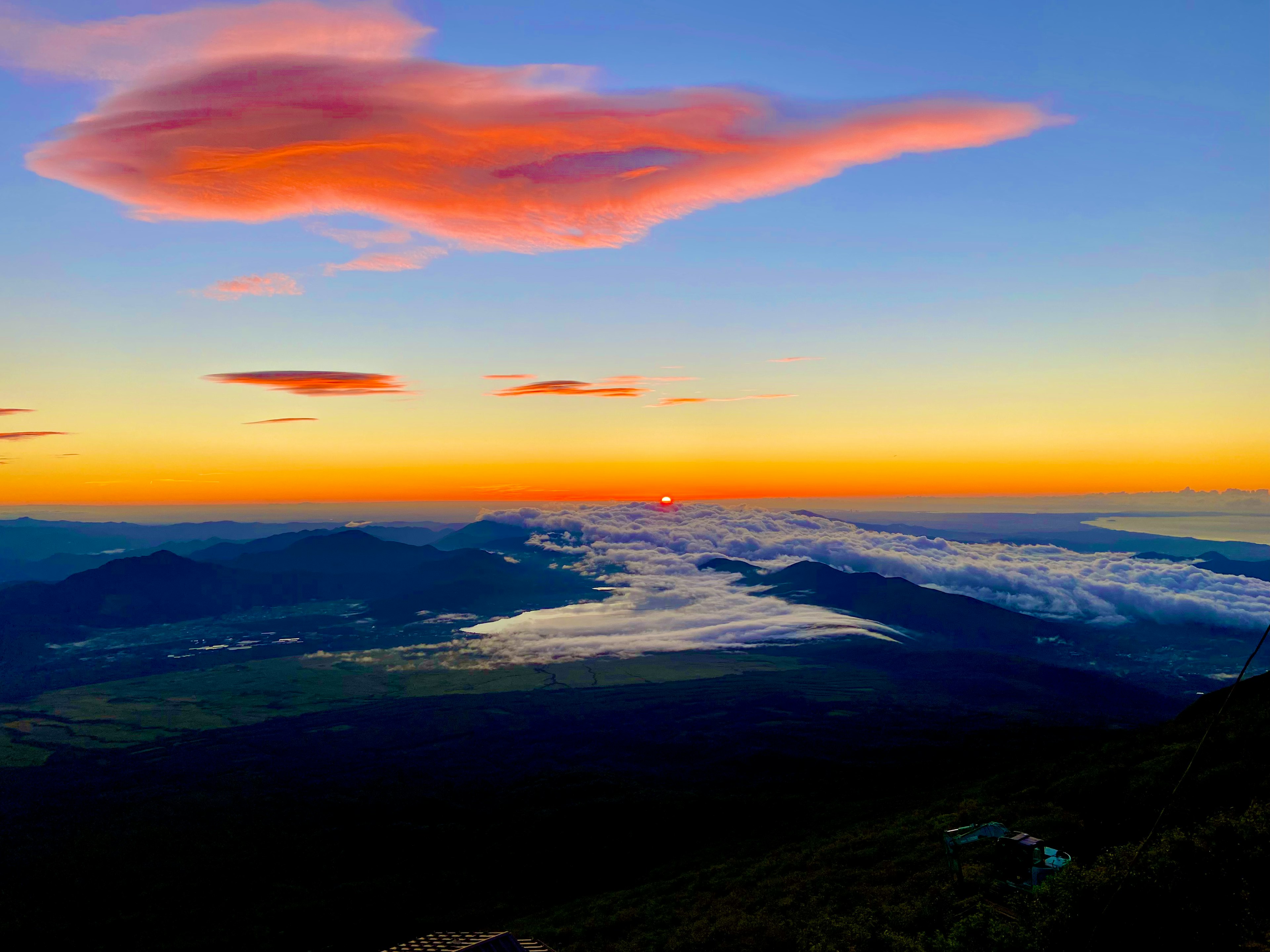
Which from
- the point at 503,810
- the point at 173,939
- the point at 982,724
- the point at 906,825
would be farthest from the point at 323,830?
the point at 982,724

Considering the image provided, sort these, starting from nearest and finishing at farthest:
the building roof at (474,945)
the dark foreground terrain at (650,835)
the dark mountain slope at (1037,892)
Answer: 1. the dark mountain slope at (1037,892)
2. the dark foreground terrain at (650,835)
3. the building roof at (474,945)

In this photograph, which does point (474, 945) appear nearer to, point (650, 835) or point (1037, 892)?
point (1037, 892)

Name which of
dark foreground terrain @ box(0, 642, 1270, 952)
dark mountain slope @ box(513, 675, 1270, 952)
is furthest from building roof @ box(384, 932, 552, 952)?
dark foreground terrain @ box(0, 642, 1270, 952)

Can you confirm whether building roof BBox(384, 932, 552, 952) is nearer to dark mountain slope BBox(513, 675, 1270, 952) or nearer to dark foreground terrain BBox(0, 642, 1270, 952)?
dark mountain slope BBox(513, 675, 1270, 952)

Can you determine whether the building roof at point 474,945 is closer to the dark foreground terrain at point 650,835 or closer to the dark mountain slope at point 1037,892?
the dark mountain slope at point 1037,892

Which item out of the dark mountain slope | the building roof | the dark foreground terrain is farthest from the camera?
the building roof

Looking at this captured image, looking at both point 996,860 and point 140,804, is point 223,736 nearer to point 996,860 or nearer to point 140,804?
point 140,804

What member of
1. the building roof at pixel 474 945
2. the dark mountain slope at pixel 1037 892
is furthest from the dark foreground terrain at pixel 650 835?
the building roof at pixel 474 945
